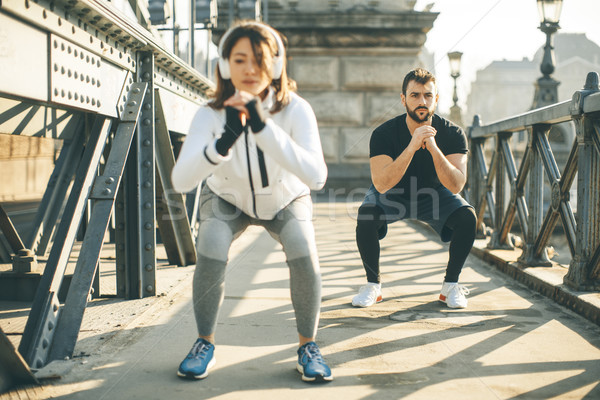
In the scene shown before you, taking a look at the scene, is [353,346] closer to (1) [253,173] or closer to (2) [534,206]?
(1) [253,173]

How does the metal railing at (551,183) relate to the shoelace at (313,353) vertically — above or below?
above

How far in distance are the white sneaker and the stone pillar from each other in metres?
9.09

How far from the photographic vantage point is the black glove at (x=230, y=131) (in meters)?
2.18

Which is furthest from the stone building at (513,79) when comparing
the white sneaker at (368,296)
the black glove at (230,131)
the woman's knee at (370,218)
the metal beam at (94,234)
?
the black glove at (230,131)

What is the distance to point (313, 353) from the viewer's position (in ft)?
8.12

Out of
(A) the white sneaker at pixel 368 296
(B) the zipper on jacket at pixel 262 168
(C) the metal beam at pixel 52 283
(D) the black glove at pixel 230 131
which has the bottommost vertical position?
(A) the white sneaker at pixel 368 296

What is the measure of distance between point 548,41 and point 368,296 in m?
10.9

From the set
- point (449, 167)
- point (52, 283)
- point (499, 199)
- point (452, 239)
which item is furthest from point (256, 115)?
point (499, 199)

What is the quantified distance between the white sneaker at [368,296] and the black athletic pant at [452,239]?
59mm

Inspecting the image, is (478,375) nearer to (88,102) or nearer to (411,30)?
(88,102)

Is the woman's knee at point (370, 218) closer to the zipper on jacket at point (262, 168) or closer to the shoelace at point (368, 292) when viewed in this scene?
the shoelace at point (368, 292)

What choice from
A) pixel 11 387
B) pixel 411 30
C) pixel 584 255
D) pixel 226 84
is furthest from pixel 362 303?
pixel 411 30

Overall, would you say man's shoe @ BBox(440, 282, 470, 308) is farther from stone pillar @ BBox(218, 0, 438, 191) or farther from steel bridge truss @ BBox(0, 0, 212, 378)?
stone pillar @ BBox(218, 0, 438, 191)

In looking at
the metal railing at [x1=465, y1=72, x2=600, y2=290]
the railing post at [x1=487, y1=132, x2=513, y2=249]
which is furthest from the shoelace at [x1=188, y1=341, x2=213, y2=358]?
the railing post at [x1=487, y1=132, x2=513, y2=249]
